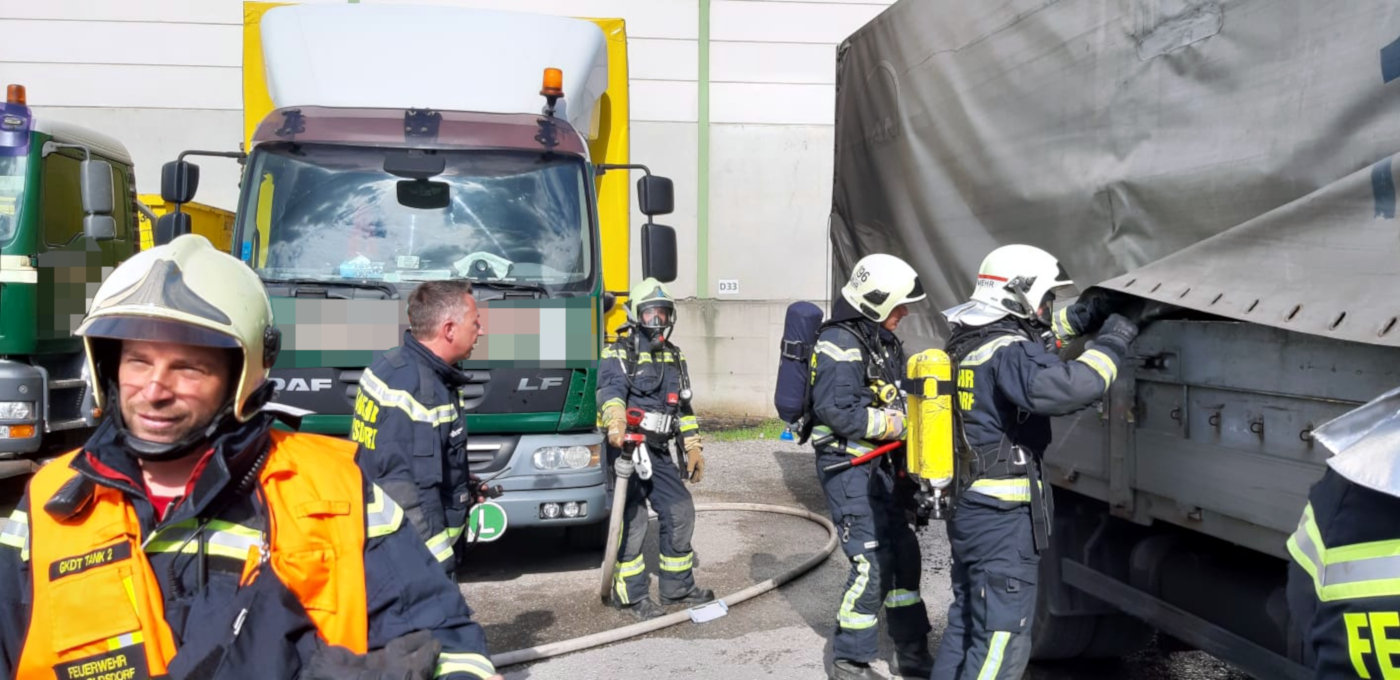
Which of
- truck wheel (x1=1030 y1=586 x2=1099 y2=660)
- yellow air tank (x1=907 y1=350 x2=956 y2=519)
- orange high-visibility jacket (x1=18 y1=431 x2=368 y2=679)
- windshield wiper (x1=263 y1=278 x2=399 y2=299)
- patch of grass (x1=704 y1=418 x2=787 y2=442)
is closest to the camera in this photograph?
orange high-visibility jacket (x1=18 y1=431 x2=368 y2=679)

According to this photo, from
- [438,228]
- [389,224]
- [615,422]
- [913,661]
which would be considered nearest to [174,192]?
[389,224]

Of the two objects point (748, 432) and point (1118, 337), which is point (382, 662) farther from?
point (748, 432)

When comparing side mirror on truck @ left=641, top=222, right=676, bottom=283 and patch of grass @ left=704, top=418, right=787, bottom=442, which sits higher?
side mirror on truck @ left=641, top=222, right=676, bottom=283

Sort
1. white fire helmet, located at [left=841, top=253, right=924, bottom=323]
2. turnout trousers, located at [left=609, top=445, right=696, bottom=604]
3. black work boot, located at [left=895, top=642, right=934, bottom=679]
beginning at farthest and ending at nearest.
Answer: turnout trousers, located at [left=609, top=445, right=696, bottom=604] → black work boot, located at [left=895, top=642, right=934, bottom=679] → white fire helmet, located at [left=841, top=253, right=924, bottom=323]

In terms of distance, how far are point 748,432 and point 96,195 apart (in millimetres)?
7683

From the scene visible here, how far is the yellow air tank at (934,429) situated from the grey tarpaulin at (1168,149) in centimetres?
61

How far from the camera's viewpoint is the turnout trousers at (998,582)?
12.4ft

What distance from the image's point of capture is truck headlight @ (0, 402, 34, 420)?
7.09 m

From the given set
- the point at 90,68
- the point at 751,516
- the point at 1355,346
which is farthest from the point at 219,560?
the point at 90,68

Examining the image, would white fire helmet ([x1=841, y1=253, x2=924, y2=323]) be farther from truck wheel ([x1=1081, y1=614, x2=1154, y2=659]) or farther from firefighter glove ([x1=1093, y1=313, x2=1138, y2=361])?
truck wheel ([x1=1081, y1=614, x2=1154, y2=659])

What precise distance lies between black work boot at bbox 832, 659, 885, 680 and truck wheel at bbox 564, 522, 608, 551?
2.67 meters

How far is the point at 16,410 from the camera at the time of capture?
7.12 metres

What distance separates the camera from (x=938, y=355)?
13.1 ft

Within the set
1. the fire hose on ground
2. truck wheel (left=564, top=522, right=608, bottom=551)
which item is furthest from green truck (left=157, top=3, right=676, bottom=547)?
truck wheel (left=564, top=522, right=608, bottom=551)
